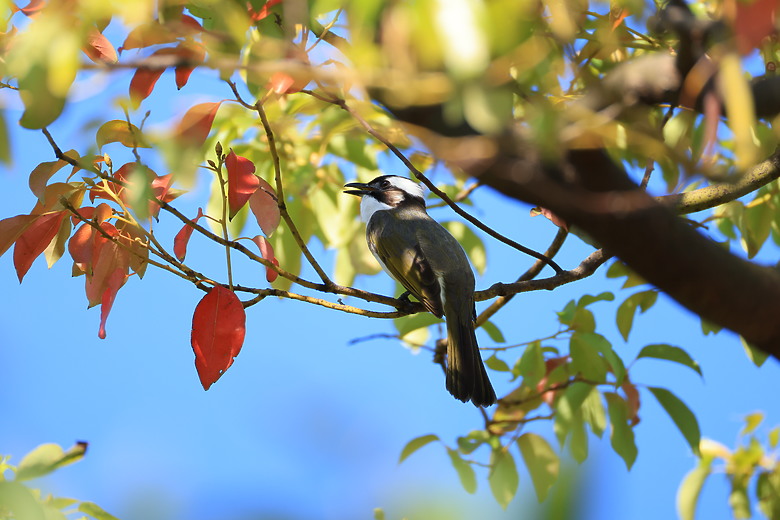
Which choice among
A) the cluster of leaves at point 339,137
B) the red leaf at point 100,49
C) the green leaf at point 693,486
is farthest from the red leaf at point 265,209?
the green leaf at point 693,486

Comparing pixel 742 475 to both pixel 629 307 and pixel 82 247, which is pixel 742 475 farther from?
pixel 82 247

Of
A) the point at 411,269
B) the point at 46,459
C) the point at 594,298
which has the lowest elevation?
the point at 46,459

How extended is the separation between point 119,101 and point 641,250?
1016mm

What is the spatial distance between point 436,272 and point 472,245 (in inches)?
14.9

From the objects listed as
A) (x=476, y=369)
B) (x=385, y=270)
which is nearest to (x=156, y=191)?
(x=476, y=369)

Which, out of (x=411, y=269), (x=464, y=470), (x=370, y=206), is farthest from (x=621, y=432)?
(x=370, y=206)

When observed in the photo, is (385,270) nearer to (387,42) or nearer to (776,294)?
(776,294)

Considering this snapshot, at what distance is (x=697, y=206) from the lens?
3.06 m

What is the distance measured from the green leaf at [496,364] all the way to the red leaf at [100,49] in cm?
230

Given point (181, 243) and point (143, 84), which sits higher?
point (143, 84)

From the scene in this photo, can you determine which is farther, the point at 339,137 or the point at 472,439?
the point at 339,137

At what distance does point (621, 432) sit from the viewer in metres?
3.50

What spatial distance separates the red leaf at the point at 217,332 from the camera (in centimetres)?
256

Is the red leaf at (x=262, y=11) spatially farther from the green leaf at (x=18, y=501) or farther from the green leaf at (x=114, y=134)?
the green leaf at (x=18, y=501)
